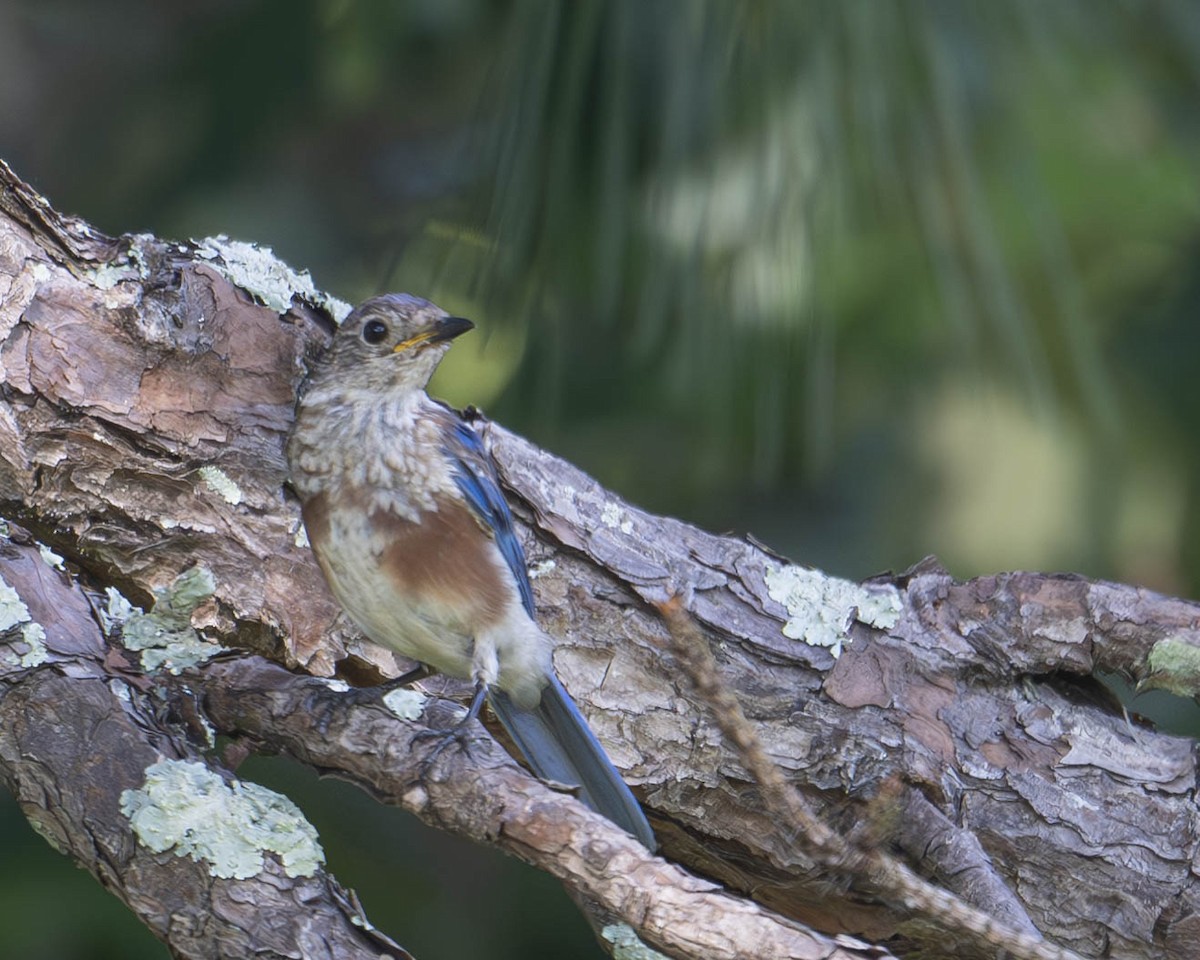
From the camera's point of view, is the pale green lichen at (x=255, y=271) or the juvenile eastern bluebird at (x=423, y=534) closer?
the juvenile eastern bluebird at (x=423, y=534)

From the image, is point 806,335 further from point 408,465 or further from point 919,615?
point 408,465

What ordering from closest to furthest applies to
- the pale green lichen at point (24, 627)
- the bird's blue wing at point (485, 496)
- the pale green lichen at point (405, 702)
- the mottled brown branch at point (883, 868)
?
the mottled brown branch at point (883, 868) < the pale green lichen at point (24, 627) < the pale green lichen at point (405, 702) < the bird's blue wing at point (485, 496)

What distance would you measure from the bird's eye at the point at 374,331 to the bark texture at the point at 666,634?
0.57ft

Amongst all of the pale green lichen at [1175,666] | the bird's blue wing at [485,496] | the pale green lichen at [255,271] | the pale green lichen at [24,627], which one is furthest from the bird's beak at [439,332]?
the pale green lichen at [1175,666]

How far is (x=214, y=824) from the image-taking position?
2.26 meters

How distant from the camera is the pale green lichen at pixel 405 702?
2.52m

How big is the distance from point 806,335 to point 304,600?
3.58 ft

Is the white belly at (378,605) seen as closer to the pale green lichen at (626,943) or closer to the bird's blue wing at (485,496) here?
the bird's blue wing at (485,496)

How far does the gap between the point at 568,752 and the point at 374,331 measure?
79 centimetres

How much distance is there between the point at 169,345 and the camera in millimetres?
2664

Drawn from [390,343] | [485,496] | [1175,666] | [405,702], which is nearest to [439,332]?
[390,343]

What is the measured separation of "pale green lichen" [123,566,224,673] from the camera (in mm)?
2523

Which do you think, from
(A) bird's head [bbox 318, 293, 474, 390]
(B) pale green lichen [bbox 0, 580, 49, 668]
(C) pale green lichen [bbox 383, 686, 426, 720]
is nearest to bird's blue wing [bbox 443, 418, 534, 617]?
(A) bird's head [bbox 318, 293, 474, 390]

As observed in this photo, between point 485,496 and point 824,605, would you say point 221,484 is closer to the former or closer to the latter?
point 485,496
